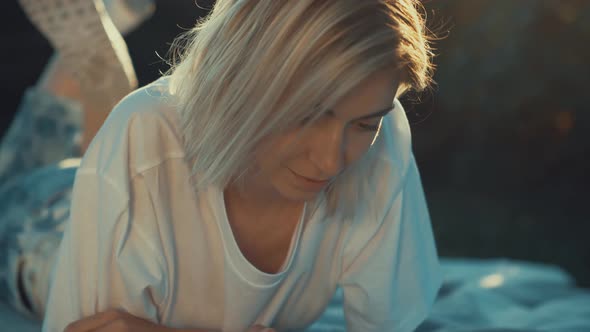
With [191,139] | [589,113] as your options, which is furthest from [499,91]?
[191,139]

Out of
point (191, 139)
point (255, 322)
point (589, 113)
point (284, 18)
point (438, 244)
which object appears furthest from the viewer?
point (589, 113)

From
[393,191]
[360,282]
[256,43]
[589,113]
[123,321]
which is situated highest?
[256,43]

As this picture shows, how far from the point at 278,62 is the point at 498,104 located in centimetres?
282

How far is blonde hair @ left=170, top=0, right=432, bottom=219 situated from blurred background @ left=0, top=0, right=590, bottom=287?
2.19 metres

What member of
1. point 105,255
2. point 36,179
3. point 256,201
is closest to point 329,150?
point 256,201

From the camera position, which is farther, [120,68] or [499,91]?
[499,91]

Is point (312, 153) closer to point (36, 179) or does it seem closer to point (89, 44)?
point (36, 179)

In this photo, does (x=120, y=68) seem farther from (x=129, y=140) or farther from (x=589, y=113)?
(x=589, y=113)

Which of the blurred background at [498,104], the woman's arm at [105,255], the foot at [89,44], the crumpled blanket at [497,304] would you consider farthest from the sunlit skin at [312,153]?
the blurred background at [498,104]

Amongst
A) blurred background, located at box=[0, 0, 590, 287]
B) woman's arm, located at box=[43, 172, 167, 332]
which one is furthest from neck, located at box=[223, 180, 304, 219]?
blurred background, located at box=[0, 0, 590, 287]

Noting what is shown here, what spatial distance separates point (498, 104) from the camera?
3.65 metres

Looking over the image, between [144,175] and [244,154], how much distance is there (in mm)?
162

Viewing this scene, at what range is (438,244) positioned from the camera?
3072mm

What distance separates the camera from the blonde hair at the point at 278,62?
976mm
